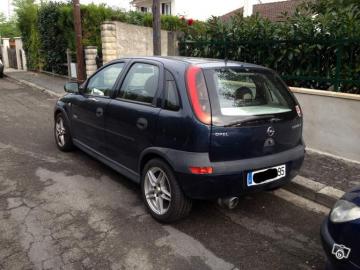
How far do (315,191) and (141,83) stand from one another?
7.74ft

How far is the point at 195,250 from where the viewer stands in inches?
122

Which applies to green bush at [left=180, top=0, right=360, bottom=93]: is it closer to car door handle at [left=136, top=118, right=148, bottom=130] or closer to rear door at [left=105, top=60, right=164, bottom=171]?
rear door at [left=105, top=60, right=164, bottom=171]

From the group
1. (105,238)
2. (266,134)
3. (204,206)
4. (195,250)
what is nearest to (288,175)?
(266,134)

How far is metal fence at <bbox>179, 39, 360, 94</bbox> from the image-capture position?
546 centimetres

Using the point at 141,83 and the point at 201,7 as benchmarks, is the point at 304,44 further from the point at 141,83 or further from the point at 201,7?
the point at 201,7

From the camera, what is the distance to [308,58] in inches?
237

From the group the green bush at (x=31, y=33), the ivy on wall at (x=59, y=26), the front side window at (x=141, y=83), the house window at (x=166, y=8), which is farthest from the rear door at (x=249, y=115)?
the house window at (x=166, y=8)

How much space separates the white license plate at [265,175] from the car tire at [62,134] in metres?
3.28

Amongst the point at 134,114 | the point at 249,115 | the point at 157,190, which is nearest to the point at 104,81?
the point at 134,114

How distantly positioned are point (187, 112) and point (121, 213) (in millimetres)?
1382

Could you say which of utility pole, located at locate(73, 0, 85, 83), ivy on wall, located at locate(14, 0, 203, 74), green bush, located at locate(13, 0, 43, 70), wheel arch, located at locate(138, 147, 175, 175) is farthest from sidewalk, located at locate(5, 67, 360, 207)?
green bush, located at locate(13, 0, 43, 70)

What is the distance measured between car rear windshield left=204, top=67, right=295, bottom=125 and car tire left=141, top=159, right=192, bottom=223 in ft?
2.39

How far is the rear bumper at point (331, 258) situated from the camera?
6.81 ft

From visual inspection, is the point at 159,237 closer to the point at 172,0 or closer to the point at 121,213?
the point at 121,213
